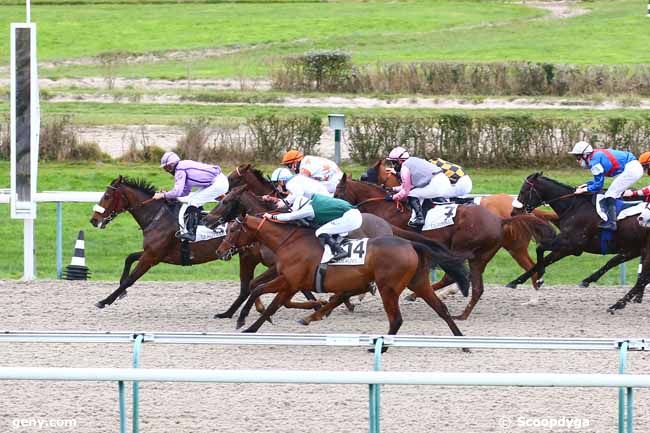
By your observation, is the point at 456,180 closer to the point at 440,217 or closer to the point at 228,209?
the point at 440,217

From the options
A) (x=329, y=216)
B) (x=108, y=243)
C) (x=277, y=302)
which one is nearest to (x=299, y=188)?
(x=329, y=216)

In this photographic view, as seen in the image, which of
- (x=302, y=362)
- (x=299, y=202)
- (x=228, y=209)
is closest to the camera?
(x=302, y=362)

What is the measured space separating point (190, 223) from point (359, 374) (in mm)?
5734

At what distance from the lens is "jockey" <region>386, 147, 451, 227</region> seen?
1111cm

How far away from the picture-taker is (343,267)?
939 cm

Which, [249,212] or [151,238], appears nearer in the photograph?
[249,212]

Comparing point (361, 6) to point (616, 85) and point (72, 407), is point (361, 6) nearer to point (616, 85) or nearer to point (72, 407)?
point (616, 85)

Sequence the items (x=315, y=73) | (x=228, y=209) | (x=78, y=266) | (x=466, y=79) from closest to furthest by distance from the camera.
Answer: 1. (x=228, y=209)
2. (x=78, y=266)
3. (x=466, y=79)
4. (x=315, y=73)

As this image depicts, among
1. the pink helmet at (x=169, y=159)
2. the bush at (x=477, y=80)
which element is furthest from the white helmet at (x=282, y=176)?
the bush at (x=477, y=80)

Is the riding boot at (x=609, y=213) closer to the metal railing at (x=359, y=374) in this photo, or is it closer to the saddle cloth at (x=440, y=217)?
the saddle cloth at (x=440, y=217)

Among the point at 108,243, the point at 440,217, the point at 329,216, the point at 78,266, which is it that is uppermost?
the point at 329,216

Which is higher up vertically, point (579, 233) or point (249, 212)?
point (249, 212)

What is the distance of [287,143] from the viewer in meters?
18.2

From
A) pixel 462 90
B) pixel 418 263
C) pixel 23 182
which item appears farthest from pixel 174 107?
pixel 418 263
